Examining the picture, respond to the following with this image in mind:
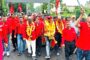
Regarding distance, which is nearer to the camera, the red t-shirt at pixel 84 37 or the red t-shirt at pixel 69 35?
the red t-shirt at pixel 84 37

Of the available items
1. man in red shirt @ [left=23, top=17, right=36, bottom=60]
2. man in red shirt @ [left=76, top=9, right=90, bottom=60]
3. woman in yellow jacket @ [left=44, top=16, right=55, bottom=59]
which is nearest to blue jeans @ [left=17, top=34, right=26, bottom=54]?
man in red shirt @ [left=23, top=17, right=36, bottom=60]

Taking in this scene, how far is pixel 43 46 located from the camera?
17438mm

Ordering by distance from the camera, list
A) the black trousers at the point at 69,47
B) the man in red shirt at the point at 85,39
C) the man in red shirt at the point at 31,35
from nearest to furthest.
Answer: the man in red shirt at the point at 85,39 < the black trousers at the point at 69,47 < the man in red shirt at the point at 31,35

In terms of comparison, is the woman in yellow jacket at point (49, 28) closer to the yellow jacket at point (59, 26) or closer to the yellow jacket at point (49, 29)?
the yellow jacket at point (49, 29)

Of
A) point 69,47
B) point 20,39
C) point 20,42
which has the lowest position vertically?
point 20,42

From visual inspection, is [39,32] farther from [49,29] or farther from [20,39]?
[20,39]

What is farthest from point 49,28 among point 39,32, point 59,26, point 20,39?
point 20,39

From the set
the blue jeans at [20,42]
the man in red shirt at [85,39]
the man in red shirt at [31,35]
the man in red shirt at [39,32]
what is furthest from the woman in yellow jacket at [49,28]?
the man in red shirt at [85,39]

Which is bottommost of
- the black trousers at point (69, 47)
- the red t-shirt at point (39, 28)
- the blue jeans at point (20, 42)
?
the blue jeans at point (20, 42)

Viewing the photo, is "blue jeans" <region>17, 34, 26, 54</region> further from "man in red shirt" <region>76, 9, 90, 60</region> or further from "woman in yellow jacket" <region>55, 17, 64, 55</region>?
"man in red shirt" <region>76, 9, 90, 60</region>

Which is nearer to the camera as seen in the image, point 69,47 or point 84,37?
point 84,37

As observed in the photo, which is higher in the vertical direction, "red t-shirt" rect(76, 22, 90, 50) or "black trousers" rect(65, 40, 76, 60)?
"red t-shirt" rect(76, 22, 90, 50)

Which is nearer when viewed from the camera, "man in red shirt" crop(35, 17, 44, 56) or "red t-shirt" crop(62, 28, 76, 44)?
"red t-shirt" crop(62, 28, 76, 44)

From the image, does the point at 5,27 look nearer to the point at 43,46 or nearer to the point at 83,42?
the point at 43,46
